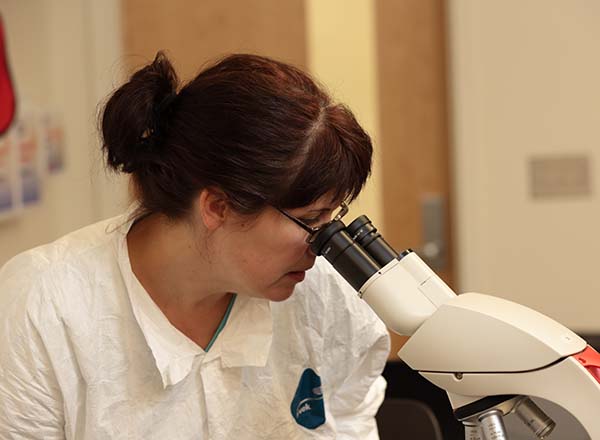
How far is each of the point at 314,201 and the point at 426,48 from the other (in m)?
1.95

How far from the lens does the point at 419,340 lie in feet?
3.99

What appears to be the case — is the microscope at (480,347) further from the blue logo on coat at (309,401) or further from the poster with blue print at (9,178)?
the poster with blue print at (9,178)

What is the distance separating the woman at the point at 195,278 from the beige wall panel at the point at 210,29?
126cm

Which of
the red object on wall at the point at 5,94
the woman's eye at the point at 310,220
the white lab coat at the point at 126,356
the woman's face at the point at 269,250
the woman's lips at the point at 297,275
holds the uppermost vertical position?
the red object on wall at the point at 5,94

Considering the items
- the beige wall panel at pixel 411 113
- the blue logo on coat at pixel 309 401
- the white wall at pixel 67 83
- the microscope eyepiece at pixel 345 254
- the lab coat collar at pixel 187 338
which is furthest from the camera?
the beige wall panel at pixel 411 113

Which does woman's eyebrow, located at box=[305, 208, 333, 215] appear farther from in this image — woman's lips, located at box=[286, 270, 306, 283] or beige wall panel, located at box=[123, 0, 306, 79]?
beige wall panel, located at box=[123, 0, 306, 79]

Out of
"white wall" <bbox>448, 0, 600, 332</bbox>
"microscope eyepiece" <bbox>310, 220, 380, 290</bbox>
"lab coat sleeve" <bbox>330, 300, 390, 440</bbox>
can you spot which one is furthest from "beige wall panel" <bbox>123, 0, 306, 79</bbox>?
"microscope eyepiece" <bbox>310, 220, 380, 290</bbox>

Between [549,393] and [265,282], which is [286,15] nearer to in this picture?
[265,282]

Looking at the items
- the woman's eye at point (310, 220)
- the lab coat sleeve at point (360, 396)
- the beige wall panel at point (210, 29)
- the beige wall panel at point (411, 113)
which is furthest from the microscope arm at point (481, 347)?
the beige wall panel at point (411, 113)

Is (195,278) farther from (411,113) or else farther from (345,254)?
(411,113)

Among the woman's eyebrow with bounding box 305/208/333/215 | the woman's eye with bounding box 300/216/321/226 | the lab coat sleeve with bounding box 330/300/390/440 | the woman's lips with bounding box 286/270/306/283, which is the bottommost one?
the lab coat sleeve with bounding box 330/300/390/440

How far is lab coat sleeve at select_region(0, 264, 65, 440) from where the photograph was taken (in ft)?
4.68

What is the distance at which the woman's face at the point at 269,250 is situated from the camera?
4.54ft

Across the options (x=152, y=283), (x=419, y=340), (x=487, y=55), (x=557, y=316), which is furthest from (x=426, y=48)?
(x=419, y=340)
